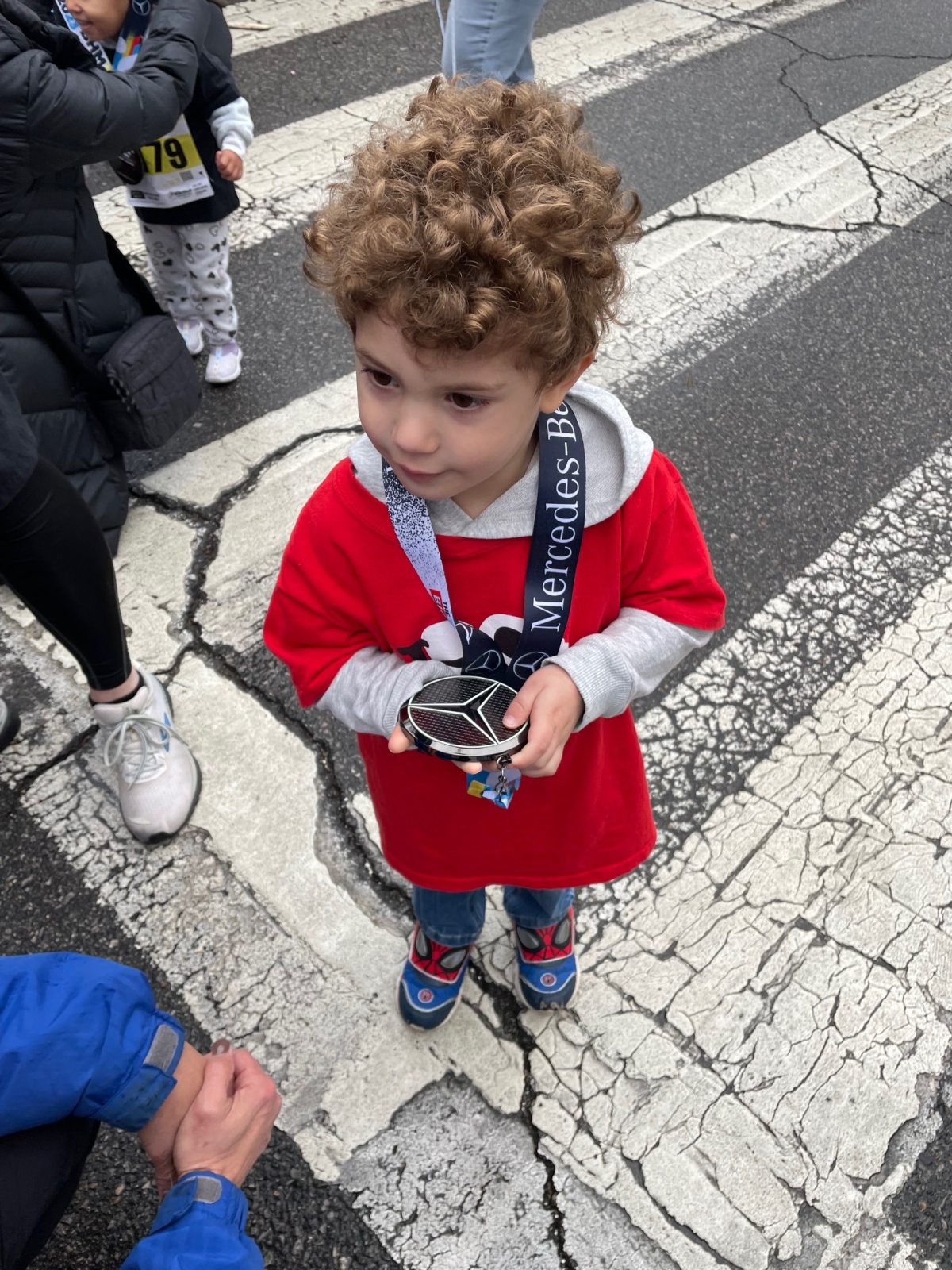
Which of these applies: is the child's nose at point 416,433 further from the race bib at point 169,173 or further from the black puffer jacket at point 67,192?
the race bib at point 169,173

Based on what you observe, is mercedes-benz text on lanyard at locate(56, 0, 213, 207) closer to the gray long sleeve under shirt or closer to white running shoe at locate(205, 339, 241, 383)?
white running shoe at locate(205, 339, 241, 383)

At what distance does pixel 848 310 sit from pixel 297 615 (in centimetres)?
317

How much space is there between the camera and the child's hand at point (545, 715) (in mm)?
1259

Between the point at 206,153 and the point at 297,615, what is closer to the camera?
the point at 297,615

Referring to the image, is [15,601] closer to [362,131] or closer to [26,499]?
[26,499]

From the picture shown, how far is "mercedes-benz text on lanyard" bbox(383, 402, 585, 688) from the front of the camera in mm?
1288

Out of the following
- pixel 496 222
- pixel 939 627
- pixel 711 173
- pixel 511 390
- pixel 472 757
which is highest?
pixel 496 222

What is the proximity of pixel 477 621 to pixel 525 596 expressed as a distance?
89mm

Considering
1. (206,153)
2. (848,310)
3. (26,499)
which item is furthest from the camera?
(848,310)

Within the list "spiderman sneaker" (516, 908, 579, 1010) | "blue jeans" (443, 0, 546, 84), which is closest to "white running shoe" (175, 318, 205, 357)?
"blue jeans" (443, 0, 546, 84)

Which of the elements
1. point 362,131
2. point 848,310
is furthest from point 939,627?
point 362,131

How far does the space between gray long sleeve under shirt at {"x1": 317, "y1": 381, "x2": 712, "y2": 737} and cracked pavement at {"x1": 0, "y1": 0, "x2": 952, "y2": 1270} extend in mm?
876

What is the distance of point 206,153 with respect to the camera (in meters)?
2.97

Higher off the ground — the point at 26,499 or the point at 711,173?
the point at 26,499
